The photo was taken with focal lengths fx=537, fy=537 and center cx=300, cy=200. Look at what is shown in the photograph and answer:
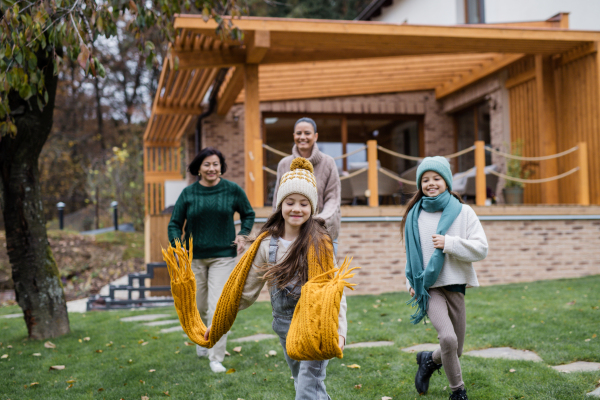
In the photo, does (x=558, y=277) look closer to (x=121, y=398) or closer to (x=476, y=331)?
(x=476, y=331)

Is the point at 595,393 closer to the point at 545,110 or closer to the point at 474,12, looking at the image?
the point at 545,110

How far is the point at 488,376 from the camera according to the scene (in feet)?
12.0

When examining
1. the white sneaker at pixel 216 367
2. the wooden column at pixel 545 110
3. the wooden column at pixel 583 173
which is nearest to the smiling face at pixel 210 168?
the white sneaker at pixel 216 367

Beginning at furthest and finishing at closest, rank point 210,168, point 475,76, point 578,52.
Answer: point 475,76
point 578,52
point 210,168

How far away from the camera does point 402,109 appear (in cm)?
1299

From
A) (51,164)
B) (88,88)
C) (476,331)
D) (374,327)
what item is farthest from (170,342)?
(88,88)

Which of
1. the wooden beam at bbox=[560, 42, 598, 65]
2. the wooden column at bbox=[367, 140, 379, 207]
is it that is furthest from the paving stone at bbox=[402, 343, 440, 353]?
the wooden beam at bbox=[560, 42, 598, 65]

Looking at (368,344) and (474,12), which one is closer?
(368,344)

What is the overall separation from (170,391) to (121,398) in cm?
32

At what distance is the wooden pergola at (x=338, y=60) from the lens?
317 inches

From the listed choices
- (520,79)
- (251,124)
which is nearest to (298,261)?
(251,124)

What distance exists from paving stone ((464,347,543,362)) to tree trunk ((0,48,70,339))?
415 cm

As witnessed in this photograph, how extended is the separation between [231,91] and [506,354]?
7630 millimetres

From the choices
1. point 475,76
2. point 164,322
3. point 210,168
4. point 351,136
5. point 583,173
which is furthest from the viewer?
point 351,136
